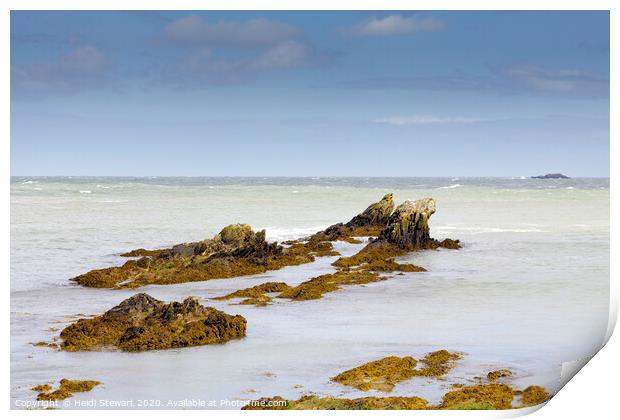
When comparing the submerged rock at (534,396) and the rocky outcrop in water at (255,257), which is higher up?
the rocky outcrop in water at (255,257)

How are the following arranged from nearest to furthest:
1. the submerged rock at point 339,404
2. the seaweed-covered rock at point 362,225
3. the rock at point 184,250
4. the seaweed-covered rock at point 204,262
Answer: the submerged rock at point 339,404, the seaweed-covered rock at point 204,262, the rock at point 184,250, the seaweed-covered rock at point 362,225

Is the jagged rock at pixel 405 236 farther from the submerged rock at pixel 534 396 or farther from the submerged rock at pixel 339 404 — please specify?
the submerged rock at pixel 339 404

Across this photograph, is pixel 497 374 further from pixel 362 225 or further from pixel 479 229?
pixel 479 229

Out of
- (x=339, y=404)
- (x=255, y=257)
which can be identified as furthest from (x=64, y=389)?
(x=255, y=257)

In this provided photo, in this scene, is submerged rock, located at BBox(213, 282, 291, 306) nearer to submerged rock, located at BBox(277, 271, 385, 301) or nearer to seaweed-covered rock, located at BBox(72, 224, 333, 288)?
submerged rock, located at BBox(277, 271, 385, 301)

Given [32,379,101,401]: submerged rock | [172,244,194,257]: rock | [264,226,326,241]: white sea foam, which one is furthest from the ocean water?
[264,226,326,241]: white sea foam

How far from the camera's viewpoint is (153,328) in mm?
13188

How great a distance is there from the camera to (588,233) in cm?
3350

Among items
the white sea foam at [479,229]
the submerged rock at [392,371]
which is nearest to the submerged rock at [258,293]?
the submerged rock at [392,371]

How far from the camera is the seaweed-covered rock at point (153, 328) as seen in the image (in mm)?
12852

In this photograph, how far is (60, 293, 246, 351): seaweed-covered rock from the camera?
42.2ft

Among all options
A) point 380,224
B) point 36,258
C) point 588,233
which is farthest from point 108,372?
point 588,233
